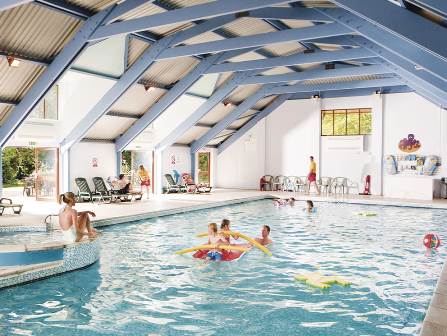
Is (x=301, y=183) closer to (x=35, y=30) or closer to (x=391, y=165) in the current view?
(x=391, y=165)

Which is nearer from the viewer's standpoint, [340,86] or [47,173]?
[47,173]

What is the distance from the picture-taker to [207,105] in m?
17.5

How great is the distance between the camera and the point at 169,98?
51.0 feet

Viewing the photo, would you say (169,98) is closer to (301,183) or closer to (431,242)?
(301,183)

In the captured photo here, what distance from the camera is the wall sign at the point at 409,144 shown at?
18.2m

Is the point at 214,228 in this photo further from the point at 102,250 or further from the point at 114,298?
the point at 114,298

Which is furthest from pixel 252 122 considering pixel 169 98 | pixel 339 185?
pixel 169 98

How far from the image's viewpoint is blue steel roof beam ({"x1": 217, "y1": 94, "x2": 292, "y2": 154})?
21.4 m

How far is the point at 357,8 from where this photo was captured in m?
5.39

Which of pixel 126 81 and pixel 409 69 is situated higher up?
pixel 126 81

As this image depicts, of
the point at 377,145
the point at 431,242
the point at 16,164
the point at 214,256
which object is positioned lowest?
the point at 214,256

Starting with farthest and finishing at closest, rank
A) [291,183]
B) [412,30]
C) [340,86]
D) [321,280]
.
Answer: [291,183], [340,86], [321,280], [412,30]

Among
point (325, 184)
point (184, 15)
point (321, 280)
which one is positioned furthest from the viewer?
point (325, 184)

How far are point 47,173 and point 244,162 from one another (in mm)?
9529
